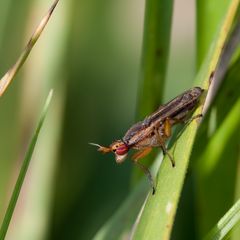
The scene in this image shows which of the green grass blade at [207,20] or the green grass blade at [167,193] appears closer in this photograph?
the green grass blade at [167,193]

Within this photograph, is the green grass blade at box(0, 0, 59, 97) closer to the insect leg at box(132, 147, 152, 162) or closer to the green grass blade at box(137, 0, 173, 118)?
the green grass blade at box(137, 0, 173, 118)

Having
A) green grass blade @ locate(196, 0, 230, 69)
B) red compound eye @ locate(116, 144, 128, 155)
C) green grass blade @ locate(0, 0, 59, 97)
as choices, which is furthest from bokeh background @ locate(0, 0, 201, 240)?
green grass blade @ locate(0, 0, 59, 97)

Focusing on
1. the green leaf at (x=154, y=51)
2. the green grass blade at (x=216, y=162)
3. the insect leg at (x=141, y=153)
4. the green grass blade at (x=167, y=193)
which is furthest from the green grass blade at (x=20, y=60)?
the insect leg at (x=141, y=153)

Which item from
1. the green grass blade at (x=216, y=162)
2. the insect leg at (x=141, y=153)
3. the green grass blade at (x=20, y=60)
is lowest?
the green grass blade at (x=216, y=162)

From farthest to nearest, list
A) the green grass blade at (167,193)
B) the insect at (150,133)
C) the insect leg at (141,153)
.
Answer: the insect leg at (141,153) < the insect at (150,133) < the green grass blade at (167,193)

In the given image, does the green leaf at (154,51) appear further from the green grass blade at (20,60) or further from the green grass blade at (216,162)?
the green grass blade at (20,60)

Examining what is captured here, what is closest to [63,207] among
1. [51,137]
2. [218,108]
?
[51,137]

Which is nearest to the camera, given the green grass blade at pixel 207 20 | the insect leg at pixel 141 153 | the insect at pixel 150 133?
the green grass blade at pixel 207 20
